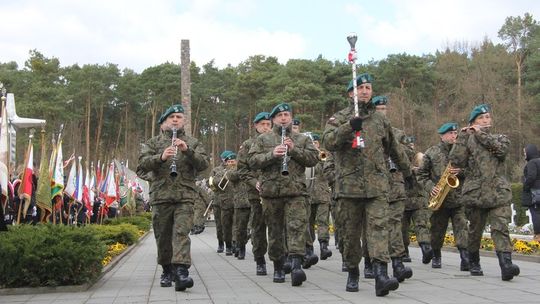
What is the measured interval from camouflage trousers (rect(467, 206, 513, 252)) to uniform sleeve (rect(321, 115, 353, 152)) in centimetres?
255

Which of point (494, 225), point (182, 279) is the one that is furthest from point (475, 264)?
point (182, 279)

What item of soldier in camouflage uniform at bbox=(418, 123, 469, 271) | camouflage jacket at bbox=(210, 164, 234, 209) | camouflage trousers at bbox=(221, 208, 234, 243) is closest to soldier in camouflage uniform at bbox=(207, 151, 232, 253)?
camouflage jacket at bbox=(210, 164, 234, 209)

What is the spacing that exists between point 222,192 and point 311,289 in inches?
301

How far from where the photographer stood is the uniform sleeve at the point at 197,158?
8.21m

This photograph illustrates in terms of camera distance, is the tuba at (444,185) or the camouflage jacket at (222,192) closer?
the tuba at (444,185)

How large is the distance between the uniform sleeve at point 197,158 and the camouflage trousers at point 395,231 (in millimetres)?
2402

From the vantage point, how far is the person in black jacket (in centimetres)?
1456

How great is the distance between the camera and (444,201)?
9.98 meters

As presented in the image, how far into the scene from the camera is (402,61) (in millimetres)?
53344

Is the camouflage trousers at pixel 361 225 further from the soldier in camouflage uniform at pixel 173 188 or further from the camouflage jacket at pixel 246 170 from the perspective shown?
the camouflage jacket at pixel 246 170

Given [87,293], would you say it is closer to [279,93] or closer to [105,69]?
[279,93]

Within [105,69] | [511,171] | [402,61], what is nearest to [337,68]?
[402,61]

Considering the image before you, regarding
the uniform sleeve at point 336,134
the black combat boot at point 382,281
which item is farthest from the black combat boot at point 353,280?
the uniform sleeve at point 336,134

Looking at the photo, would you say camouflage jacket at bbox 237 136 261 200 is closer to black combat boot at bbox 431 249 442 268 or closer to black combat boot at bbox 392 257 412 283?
black combat boot at bbox 392 257 412 283
